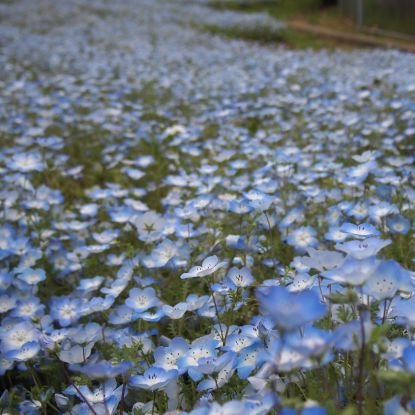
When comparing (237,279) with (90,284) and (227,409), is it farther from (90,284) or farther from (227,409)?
(90,284)

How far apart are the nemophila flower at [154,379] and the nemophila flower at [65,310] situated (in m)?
0.57

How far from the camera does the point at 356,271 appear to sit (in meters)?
0.93

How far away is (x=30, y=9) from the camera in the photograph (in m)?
13.2

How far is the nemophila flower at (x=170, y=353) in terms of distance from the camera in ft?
4.55

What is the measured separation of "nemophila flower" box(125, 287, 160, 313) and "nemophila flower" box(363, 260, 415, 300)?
2.69 feet

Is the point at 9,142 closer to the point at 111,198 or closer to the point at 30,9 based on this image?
the point at 111,198

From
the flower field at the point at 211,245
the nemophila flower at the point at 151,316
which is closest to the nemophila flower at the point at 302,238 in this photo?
the flower field at the point at 211,245

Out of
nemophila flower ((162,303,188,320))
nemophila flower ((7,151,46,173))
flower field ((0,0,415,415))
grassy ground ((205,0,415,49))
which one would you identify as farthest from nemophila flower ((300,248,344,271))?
grassy ground ((205,0,415,49))

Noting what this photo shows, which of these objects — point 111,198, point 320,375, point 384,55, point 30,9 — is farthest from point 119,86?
point 30,9

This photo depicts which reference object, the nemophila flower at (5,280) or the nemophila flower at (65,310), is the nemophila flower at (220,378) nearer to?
the nemophila flower at (65,310)

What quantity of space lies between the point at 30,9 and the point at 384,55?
9.64m

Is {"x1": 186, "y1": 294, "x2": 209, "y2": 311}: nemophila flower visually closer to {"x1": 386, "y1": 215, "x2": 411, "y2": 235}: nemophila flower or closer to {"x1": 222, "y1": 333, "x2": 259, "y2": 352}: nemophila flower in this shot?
{"x1": 222, "y1": 333, "x2": 259, "y2": 352}: nemophila flower

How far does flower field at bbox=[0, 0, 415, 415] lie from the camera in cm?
103

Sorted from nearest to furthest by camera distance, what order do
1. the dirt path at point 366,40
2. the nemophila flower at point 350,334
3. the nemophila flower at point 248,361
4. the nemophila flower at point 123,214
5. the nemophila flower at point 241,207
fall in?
1. the nemophila flower at point 350,334
2. the nemophila flower at point 248,361
3. the nemophila flower at point 241,207
4. the nemophila flower at point 123,214
5. the dirt path at point 366,40
